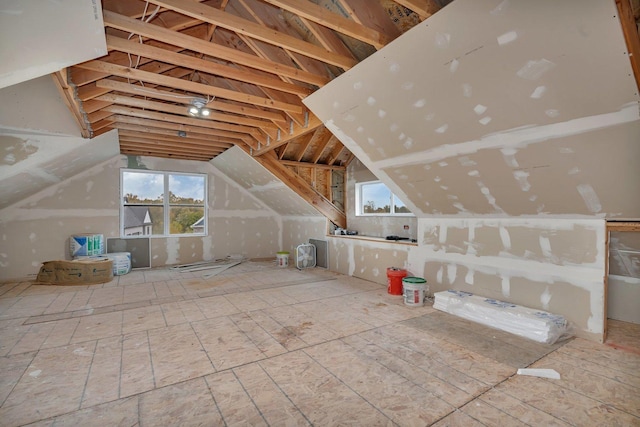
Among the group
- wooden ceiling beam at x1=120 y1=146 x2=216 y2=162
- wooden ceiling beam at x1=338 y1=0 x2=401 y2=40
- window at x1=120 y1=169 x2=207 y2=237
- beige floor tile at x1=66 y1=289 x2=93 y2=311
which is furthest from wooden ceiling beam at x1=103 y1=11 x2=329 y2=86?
window at x1=120 y1=169 x2=207 y2=237

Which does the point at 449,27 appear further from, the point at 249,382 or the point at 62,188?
the point at 62,188

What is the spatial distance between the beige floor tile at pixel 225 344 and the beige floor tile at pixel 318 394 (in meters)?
0.23

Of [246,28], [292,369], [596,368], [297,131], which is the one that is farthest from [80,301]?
[596,368]

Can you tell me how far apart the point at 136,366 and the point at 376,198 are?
5.00 meters

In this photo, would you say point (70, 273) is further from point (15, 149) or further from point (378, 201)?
point (378, 201)

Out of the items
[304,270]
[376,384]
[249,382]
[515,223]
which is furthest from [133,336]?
[515,223]

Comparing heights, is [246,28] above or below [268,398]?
above

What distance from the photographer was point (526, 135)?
2.53m

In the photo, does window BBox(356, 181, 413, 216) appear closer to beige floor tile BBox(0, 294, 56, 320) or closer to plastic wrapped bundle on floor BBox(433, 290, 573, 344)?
plastic wrapped bundle on floor BBox(433, 290, 573, 344)

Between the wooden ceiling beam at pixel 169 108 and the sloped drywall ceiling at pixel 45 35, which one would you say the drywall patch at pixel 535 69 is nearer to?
the sloped drywall ceiling at pixel 45 35

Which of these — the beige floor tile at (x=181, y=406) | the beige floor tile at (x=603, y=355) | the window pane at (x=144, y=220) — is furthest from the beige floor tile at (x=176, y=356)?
the window pane at (x=144, y=220)

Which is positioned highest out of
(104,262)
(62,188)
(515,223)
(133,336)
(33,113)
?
(33,113)

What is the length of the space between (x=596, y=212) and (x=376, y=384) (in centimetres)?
260

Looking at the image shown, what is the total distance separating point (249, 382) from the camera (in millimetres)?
2250
